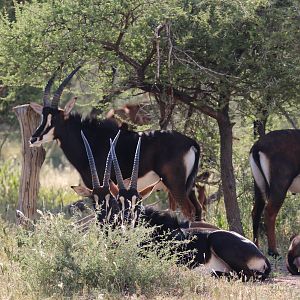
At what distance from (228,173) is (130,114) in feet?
10.0

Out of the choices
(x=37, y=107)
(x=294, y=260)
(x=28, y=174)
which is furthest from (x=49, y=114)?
(x=294, y=260)

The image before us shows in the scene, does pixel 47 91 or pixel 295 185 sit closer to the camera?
pixel 47 91

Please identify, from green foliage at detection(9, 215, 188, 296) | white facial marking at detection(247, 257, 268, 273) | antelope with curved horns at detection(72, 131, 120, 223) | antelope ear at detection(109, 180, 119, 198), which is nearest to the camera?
green foliage at detection(9, 215, 188, 296)

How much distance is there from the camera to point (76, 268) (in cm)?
759

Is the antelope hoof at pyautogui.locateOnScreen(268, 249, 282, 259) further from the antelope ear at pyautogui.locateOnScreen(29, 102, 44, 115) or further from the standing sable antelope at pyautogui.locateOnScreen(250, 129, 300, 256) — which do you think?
the antelope ear at pyautogui.locateOnScreen(29, 102, 44, 115)

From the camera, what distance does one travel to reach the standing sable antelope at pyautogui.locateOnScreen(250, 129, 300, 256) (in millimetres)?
10758

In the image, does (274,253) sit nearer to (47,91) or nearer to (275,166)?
(275,166)

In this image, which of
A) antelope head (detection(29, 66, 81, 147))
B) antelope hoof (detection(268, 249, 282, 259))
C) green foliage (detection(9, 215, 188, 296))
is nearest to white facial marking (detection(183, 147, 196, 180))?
antelope hoof (detection(268, 249, 282, 259))

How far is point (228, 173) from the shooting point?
38.3ft

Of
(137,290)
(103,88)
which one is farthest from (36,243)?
(103,88)

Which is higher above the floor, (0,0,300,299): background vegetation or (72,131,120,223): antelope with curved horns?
(0,0,300,299): background vegetation

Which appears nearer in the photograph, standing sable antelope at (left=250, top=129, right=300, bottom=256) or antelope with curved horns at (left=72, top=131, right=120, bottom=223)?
antelope with curved horns at (left=72, top=131, right=120, bottom=223)

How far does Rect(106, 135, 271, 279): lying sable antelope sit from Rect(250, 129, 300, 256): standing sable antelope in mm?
1873

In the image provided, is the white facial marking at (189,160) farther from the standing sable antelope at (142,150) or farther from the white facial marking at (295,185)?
the white facial marking at (295,185)
